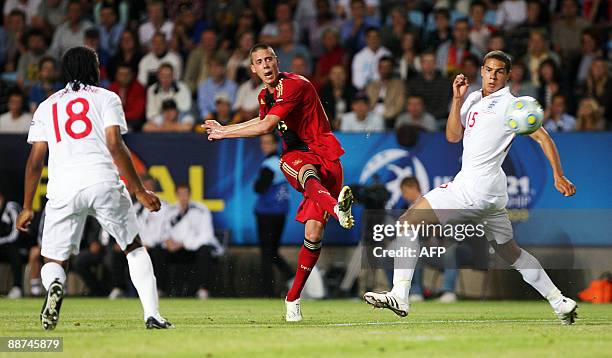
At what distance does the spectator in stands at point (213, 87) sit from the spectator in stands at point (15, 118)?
283cm

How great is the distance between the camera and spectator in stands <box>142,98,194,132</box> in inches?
734

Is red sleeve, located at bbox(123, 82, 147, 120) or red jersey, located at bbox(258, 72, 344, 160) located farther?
red sleeve, located at bbox(123, 82, 147, 120)

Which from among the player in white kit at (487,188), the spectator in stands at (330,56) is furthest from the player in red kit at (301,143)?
the spectator in stands at (330,56)

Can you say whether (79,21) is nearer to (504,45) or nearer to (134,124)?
(134,124)

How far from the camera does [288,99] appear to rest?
11258mm

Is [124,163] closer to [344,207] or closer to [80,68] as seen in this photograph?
[80,68]

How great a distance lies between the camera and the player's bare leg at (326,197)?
10633mm

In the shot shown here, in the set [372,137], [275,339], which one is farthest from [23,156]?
[275,339]

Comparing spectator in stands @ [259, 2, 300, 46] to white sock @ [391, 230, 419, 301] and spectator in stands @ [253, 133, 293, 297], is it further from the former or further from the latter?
white sock @ [391, 230, 419, 301]

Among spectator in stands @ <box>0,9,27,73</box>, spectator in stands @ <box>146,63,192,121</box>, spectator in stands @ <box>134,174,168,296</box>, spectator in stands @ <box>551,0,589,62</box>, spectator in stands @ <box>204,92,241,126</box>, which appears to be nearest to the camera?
spectator in stands @ <box>134,174,168,296</box>

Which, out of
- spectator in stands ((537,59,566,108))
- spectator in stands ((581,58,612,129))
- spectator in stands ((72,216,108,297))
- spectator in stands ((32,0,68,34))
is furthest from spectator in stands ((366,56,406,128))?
spectator in stands ((32,0,68,34))

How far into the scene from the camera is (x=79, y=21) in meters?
21.6

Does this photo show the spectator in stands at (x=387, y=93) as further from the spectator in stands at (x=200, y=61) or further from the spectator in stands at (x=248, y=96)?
the spectator in stands at (x=200, y=61)

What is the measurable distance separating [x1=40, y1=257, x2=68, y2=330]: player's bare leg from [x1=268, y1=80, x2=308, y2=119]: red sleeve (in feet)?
8.77
